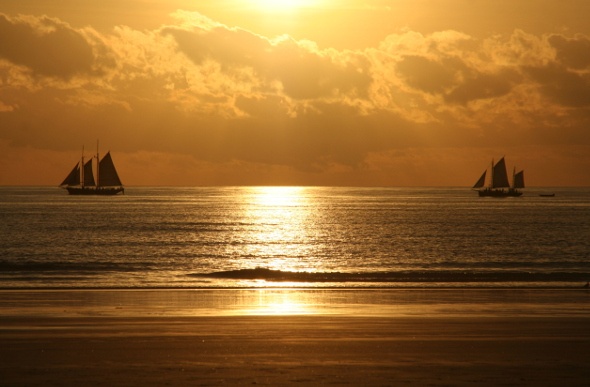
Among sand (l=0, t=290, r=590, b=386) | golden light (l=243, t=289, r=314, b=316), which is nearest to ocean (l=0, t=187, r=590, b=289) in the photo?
golden light (l=243, t=289, r=314, b=316)

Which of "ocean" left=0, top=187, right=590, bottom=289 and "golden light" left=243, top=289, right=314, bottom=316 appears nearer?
"golden light" left=243, top=289, right=314, bottom=316

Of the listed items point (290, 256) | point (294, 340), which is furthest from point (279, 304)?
point (290, 256)

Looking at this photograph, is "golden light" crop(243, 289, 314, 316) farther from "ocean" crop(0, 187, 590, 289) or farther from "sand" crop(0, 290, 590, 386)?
"ocean" crop(0, 187, 590, 289)

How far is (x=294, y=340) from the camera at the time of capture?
21.4 m

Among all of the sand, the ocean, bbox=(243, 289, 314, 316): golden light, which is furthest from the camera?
the ocean

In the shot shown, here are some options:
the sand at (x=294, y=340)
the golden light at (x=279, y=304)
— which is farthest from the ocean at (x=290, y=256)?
the sand at (x=294, y=340)

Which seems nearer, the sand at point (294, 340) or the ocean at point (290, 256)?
the sand at point (294, 340)

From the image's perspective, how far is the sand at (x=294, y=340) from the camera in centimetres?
1705

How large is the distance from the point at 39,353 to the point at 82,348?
1.03 metres

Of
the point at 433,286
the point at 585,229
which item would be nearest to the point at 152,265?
the point at 433,286

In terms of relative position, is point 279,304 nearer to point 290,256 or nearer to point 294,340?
point 294,340

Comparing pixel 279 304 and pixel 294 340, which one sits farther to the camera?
pixel 279 304

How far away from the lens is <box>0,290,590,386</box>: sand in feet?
55.9

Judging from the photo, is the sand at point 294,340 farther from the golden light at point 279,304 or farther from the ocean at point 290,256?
the ocean at point 290,256
